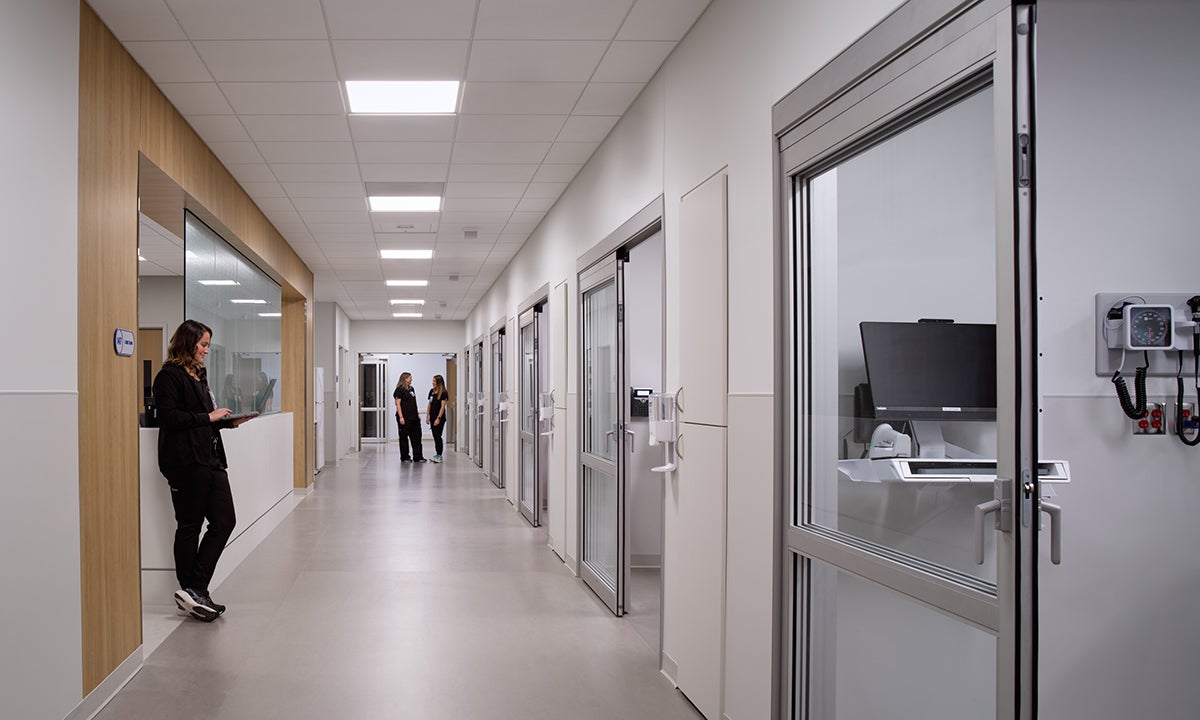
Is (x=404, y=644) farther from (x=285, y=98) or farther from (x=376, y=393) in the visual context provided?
(x=376, y=393)

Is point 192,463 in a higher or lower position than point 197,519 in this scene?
higher

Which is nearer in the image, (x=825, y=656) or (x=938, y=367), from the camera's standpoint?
(x=938, y=367)

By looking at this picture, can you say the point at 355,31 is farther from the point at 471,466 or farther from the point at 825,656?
the point at 471,466

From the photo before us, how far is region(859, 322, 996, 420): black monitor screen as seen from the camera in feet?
6.79

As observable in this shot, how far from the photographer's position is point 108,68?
13.0 ft

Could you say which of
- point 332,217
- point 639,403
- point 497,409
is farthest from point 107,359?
point 497,409

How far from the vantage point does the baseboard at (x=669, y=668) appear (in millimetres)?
3986

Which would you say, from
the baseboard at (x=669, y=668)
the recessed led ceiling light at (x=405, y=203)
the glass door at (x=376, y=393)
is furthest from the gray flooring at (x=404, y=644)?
the glass door at (x=376, y=393)

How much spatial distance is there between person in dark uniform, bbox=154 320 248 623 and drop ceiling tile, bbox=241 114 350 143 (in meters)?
1.30

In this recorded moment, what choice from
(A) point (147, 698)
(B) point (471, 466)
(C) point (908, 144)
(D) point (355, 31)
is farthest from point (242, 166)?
(B) point (471, 466)

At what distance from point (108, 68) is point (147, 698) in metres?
2.85

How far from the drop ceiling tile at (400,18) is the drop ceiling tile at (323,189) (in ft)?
9.97

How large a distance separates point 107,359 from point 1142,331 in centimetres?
411

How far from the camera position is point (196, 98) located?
193 inches
